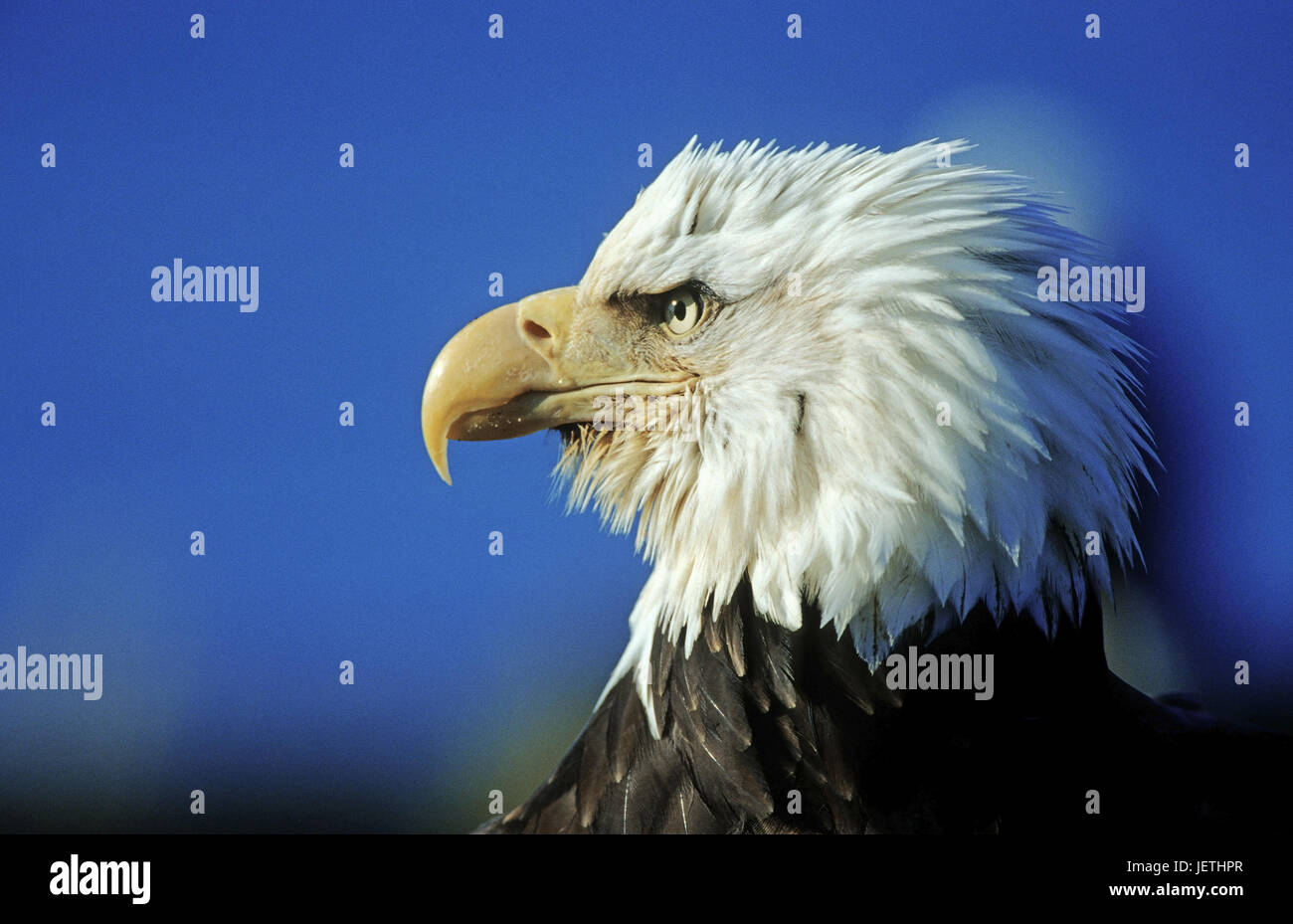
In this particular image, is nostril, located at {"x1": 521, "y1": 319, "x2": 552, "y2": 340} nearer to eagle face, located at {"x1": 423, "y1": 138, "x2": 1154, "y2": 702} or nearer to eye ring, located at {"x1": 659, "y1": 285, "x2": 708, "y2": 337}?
eagle face, located at {"x1": 423, "y1": 138, "x2": 1154, "y2": 702}

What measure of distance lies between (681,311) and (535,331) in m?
0.25

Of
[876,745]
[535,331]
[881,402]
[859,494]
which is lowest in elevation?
[876,745]

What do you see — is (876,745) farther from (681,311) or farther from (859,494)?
(681,311)

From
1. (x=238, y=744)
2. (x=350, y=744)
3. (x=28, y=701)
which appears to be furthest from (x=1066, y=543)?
(x=28, y=701)

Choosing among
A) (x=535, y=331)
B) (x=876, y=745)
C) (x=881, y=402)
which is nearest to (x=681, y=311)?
(x=535, y=331)

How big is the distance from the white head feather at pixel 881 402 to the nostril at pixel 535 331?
4.5 inches

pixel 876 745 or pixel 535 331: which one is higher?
pixel 535 331

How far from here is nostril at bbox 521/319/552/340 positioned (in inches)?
68.6

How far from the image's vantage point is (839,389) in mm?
1601

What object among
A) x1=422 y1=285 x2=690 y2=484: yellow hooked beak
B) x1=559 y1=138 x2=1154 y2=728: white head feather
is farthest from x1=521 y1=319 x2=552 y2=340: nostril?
x1=559 y1=138 x2=1154 y2=728: white head feather

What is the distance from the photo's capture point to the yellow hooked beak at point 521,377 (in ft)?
5.60

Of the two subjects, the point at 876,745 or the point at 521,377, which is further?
the point at 521,377

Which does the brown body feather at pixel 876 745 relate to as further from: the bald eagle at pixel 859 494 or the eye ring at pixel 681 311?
the eye ring at pixel 681 311

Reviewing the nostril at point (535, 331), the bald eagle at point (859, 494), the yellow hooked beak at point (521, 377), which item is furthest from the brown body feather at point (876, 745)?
the nostril at point (535, 331)
